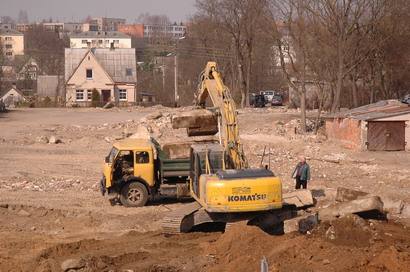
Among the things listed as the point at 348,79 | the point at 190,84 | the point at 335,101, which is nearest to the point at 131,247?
the point at 335,101

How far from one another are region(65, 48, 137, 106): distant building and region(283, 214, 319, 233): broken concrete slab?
6126 centimetres

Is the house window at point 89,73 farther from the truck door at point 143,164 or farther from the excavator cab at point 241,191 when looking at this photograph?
the excavator cab at point 241,191

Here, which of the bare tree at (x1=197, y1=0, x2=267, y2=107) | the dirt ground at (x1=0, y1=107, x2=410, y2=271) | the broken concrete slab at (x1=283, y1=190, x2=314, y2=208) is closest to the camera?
the dirt ground at (x1=0, y1=107, x2=410, y2=271)

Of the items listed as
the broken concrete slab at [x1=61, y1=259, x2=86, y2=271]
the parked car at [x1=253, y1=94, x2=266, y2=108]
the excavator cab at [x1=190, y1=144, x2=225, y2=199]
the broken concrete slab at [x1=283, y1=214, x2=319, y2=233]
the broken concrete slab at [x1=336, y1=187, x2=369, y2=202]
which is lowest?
the broken concrete slab at [x1=61, y1=259, x2=86, y2=271]

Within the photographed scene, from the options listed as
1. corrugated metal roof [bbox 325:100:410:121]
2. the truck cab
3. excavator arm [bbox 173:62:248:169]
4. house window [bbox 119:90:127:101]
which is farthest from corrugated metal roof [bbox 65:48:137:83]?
excavator arm [bbox 173:62:248:169]

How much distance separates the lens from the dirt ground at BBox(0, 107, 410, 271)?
13.8 meters

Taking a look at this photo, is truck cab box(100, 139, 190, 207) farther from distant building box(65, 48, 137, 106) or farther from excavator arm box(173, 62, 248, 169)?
distant building box(65, 48, 137, 106)

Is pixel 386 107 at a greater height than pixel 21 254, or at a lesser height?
greater

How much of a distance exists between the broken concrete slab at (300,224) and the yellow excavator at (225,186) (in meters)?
0.20

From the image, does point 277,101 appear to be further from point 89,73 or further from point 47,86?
point 47,86

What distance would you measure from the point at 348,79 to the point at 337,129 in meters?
18.8

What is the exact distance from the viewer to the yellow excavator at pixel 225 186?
609 inches

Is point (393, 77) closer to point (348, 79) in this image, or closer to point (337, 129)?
point (348, 79)

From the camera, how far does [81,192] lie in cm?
2445
